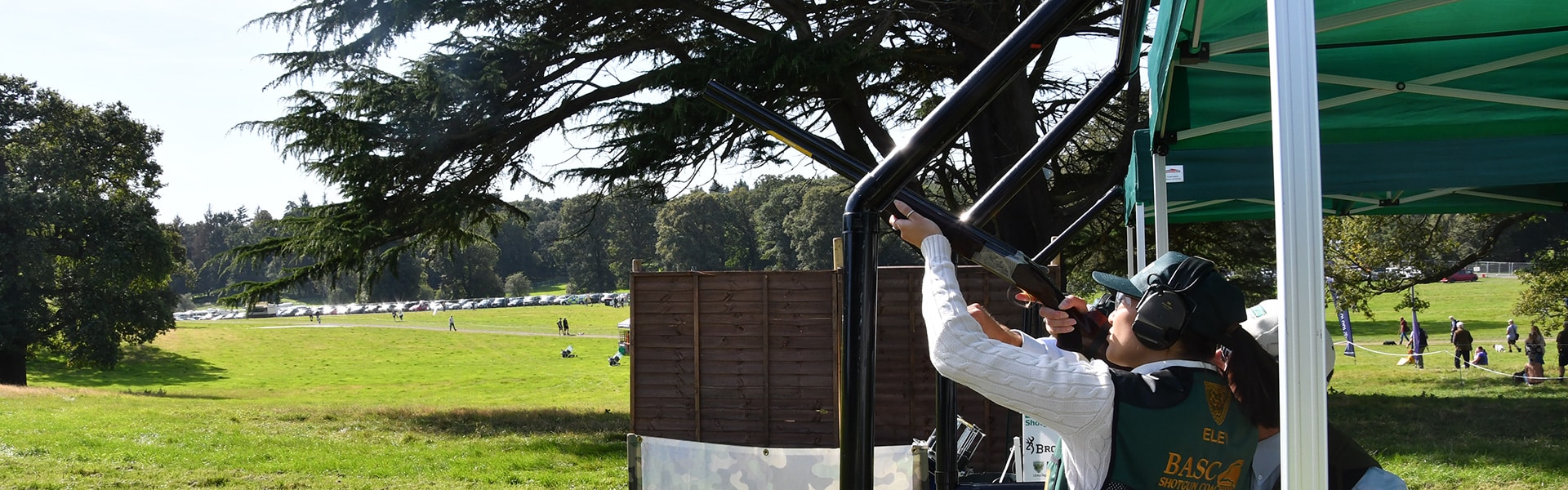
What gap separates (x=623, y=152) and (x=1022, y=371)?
11.6 meters

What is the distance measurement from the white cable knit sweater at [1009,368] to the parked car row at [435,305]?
314 ft

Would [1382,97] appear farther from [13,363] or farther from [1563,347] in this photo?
[13,363]

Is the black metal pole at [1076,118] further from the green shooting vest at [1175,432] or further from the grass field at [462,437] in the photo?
the grass field at [462,437]

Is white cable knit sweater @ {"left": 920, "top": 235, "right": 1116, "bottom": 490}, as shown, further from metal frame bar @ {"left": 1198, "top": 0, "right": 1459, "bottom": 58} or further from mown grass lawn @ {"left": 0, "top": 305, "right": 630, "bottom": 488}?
mown grass lawn @ {"left": 0, "top": 305, "right": 630, "bottom": 488}

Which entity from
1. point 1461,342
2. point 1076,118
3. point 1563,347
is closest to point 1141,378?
point 1076,118

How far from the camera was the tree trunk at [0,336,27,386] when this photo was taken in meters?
35.7

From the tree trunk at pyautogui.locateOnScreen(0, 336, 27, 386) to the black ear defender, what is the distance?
43.0m

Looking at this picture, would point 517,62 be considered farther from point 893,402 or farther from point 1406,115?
point 1406,115

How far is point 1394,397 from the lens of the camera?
1528 cm

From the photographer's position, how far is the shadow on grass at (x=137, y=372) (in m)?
42.0

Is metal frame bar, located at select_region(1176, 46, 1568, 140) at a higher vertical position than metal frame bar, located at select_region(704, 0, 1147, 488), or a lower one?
higher

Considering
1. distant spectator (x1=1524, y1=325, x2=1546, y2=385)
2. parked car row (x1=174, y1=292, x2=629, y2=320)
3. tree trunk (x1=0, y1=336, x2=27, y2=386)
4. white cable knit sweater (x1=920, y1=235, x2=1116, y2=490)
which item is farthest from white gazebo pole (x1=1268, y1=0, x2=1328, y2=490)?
parked car row (x1=174, y1=292, x2=629, y2=320)

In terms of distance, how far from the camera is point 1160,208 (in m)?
4.55

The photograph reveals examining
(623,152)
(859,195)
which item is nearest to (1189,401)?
(859,195)
